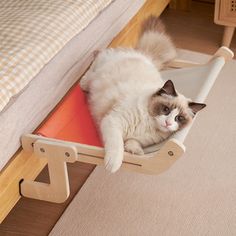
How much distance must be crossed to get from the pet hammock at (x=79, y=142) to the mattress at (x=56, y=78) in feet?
0.14

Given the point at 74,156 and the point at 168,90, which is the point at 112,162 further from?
the point at 168,90

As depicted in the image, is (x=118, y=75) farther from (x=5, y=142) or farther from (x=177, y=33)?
(x=177, y=33)

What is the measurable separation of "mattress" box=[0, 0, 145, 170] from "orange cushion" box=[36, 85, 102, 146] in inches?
1.7

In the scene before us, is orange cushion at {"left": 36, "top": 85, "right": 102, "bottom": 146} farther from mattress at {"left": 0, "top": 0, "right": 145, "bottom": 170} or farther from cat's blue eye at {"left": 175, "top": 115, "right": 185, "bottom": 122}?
cat's blue eye at {"left": 175, "top": 115, "right": 185, "bottom": 122}

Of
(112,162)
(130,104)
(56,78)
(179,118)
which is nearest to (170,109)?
(179,118)

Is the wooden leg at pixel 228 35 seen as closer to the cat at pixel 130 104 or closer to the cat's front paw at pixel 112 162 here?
the cat at pixel 130 104

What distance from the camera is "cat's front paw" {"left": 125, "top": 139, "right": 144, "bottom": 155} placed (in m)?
1.50

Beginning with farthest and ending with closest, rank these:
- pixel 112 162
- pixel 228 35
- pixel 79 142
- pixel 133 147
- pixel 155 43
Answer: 1. pixel 228 35
2. pixel 155 43
3. pixel 79 142
4. pixel 133 147
5. pixel 112 162

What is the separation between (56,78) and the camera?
165 centimetres

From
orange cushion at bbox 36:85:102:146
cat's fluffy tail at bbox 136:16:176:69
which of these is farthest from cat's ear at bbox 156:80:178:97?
cat's fluffy tail at bbox 136:16:176:69

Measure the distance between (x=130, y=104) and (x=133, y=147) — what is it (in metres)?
0.17

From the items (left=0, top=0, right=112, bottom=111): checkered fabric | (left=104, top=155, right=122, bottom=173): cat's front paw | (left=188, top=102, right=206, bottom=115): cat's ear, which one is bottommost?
(left=104, top=155, right=122, bottom=173): cat's front paw

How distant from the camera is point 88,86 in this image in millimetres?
1789

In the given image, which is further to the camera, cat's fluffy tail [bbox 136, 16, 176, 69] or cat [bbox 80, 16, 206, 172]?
cat's fluffy tail [bbox 136, 16, 176, 69]
